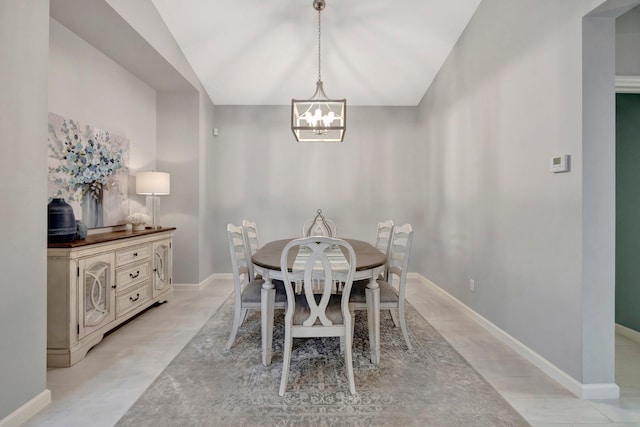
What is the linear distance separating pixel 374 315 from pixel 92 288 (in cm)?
215

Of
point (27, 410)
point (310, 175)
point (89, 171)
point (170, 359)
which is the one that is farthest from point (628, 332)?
point (89, 171)

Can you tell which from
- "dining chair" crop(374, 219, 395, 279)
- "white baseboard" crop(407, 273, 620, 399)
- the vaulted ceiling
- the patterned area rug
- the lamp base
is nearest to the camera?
the patterned area rug

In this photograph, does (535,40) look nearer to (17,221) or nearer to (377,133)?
(377,133)

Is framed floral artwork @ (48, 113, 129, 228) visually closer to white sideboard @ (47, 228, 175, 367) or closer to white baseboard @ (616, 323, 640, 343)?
white sideboard @ (47, 228, 175, 367)

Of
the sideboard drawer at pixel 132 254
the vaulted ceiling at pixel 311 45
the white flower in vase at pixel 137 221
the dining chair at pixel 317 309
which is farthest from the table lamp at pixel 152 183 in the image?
the dining chair at pixel 317 309

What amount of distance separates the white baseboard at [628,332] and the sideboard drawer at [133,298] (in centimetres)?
440

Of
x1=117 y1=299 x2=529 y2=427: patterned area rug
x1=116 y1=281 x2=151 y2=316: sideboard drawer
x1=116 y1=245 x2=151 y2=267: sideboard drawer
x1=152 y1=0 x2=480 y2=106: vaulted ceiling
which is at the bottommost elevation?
x1=117 y1=299 x2=529 y2=427: patterned area rug

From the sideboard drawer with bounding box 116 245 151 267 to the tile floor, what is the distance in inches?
25.1

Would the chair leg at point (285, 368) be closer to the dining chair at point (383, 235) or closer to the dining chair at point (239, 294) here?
the dining chair at point (239, 294)

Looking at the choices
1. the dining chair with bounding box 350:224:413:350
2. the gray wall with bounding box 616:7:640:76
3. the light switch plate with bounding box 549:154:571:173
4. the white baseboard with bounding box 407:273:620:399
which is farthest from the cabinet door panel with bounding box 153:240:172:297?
the gray wall with bounding box 616:7:640:76

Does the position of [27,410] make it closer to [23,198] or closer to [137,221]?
[23,198]

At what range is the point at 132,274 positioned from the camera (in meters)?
2.91

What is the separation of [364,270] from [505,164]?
1574 mm

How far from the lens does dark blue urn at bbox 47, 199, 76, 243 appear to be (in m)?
2.19
